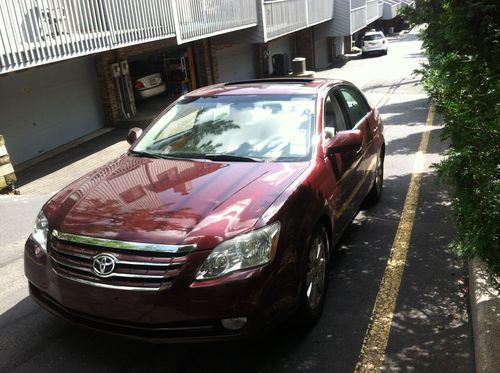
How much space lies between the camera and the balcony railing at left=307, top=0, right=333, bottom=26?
81.5ft

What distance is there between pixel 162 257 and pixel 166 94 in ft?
51.2

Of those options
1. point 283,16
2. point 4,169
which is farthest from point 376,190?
point 283,16

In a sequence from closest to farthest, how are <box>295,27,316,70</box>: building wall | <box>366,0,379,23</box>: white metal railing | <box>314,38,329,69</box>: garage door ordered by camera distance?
<box>295,27,316,70</box>: building wall
<box>314,38,329,69</box>: garage door
<box>366,0,379,23</box>: white metal railing

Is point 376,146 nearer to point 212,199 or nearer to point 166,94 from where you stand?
point 212,199

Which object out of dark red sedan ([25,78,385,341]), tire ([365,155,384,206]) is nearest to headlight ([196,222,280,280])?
dark red sedan ([25,78,385,341])

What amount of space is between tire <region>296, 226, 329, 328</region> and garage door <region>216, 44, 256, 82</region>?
1701 cm

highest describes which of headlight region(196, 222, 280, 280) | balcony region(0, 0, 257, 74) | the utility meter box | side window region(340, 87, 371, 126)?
Result: balcony region(0, 0, 257, 74)

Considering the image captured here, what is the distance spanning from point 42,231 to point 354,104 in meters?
3.48

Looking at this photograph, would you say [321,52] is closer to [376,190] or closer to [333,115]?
[376,190]

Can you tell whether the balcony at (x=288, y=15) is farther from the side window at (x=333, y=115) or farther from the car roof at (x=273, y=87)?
the side window at (x=333, y=115)

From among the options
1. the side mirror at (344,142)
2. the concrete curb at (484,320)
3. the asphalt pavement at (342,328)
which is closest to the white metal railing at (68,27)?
the asphalt pavement at (342,328)

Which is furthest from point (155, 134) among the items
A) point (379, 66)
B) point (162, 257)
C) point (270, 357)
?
point (379, 66)

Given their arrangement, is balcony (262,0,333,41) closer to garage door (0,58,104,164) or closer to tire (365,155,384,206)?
garage door (0,58,104,164)

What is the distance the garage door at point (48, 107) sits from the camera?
34.9 ft
